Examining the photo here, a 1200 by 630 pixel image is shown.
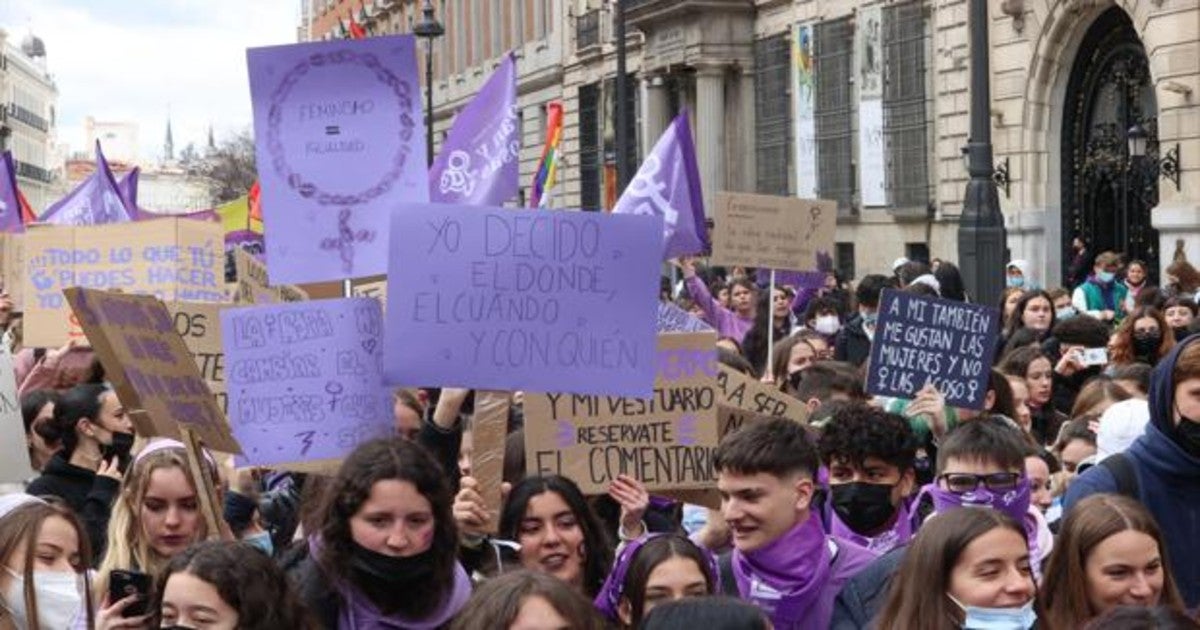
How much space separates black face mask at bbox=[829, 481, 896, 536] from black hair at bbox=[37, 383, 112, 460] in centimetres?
314

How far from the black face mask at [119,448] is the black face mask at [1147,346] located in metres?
5.07

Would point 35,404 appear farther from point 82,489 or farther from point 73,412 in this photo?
point 82,489

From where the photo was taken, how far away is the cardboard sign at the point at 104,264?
12.6 m

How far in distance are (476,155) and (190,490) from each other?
598cm

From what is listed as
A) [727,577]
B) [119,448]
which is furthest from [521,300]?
[119,448]

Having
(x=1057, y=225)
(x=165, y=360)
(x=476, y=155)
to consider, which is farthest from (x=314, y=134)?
(x=1057, y=225)

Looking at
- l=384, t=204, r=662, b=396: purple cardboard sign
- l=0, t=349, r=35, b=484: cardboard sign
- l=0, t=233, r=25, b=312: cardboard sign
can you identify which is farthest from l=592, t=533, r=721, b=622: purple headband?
l=0, t=233, r=25, b=312: cardboard sign

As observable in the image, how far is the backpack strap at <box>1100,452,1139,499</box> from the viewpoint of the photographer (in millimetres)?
6052

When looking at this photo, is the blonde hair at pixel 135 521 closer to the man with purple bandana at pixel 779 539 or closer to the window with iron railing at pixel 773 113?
the man with purple bandana at pixel 779 539

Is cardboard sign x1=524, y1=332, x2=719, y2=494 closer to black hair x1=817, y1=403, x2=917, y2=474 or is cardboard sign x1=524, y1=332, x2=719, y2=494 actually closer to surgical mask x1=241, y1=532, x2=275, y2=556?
black hair x1=817, y1=403, x2=917, y2=474

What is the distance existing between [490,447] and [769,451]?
107 cm

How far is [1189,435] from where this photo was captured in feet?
20.0

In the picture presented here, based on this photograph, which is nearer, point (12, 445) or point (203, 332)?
point (12, 445)

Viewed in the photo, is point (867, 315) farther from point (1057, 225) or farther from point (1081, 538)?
point (1057, 225)
